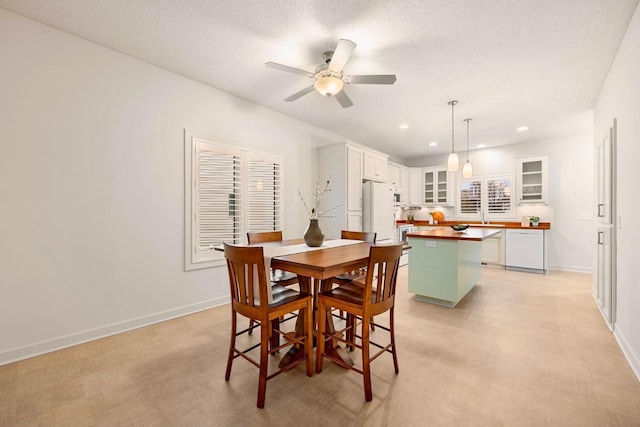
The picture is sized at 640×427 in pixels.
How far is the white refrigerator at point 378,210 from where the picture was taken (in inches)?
193

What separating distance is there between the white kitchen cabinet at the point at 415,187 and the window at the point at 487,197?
0.94m

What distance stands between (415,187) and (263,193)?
15.4ft

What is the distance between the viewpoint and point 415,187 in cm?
724

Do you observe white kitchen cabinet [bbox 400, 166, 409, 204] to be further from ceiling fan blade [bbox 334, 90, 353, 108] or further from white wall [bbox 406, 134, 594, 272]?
ceiling fan blade [bbox 334, 90, 353, 108]

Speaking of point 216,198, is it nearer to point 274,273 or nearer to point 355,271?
point 274,273

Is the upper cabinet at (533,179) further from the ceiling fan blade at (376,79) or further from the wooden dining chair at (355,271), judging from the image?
the ceiling fan blade at (376,79)

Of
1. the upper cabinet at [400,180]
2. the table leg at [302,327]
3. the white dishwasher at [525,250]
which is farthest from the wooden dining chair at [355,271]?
the white dishwasher at [525,250]

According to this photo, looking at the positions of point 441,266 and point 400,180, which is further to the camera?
point 400,180

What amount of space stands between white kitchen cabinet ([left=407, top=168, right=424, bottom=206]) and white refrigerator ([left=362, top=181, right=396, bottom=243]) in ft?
6.75

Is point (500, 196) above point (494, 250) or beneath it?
above

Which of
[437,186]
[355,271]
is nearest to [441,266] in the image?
[355,271]

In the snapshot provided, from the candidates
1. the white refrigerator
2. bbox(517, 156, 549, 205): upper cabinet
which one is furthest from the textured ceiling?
bbox(517, 156, 549, 205): upper cabinet

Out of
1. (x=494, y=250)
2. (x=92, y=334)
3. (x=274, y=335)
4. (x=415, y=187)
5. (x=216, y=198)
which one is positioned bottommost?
(x=92, y=334)

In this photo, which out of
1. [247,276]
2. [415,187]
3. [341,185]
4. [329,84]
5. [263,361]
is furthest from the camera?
[415,187]
